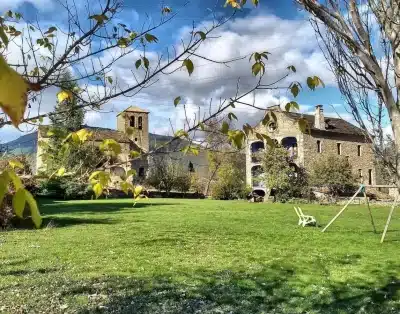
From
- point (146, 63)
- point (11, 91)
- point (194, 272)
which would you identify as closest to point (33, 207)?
point (11, 91)

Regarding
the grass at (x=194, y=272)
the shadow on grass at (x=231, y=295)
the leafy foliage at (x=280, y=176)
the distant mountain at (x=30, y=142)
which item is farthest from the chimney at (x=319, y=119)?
the distant mountain at (x=30, y=142)

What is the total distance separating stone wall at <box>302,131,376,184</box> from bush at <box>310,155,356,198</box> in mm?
3961

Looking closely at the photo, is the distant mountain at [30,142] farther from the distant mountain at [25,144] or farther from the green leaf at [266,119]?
the green leaf at [266,119]

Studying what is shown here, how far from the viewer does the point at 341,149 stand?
50812mm

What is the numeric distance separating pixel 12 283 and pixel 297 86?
6096 mm

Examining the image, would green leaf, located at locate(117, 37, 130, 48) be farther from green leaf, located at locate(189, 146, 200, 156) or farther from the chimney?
the chimney

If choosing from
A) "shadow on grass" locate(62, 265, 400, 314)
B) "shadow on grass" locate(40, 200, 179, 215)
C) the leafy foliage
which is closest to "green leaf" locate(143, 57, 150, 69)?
"shadow on grass" locate(62, 265, 400, 314)

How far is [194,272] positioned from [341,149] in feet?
151

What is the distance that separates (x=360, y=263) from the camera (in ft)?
31.2

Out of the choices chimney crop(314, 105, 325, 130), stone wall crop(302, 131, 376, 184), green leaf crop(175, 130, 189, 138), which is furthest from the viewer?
chimney crop(314, 105, 325, 130)

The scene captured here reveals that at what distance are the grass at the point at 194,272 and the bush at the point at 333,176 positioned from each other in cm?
2721

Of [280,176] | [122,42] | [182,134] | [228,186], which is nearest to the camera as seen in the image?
[182,134]

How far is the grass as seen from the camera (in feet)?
20.1

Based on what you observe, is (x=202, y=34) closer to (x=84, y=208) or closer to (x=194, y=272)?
(x=194, y=272)
